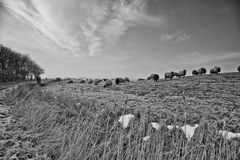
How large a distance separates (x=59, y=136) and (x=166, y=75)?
19529 mm

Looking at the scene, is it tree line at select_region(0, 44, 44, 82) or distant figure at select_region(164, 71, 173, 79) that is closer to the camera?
distant figure at select_region(164, 71, 173, 79)

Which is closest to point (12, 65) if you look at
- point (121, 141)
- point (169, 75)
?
point (169, 75)

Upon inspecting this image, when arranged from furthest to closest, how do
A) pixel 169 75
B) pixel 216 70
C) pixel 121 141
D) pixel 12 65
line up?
pixel 12 65, pixel 216 70, pixel 169 75, pixel 121 141

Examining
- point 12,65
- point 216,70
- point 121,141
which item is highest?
point 12,65

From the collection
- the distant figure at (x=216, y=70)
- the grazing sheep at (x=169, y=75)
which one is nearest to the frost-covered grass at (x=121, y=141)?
the grazing sheep at (x=169, y=75)

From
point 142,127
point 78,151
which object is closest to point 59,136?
point 78,151

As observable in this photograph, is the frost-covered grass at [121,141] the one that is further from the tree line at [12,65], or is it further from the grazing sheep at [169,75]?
the tree line at [12,65]

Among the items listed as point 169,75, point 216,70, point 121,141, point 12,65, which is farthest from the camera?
point 12,65

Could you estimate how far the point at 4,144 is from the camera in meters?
2.07

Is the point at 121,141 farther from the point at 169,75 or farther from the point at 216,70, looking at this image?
the point at 216,70

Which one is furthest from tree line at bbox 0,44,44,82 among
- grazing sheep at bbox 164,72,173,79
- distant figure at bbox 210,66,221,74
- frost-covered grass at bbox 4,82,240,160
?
distant figure at bbox 210,66,221,74

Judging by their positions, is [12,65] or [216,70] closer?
[216,70]

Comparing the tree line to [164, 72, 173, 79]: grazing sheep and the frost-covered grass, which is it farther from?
the frost-covered grass

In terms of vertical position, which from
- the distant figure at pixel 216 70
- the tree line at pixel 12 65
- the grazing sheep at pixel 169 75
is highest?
the tree line at pixel 12 65
